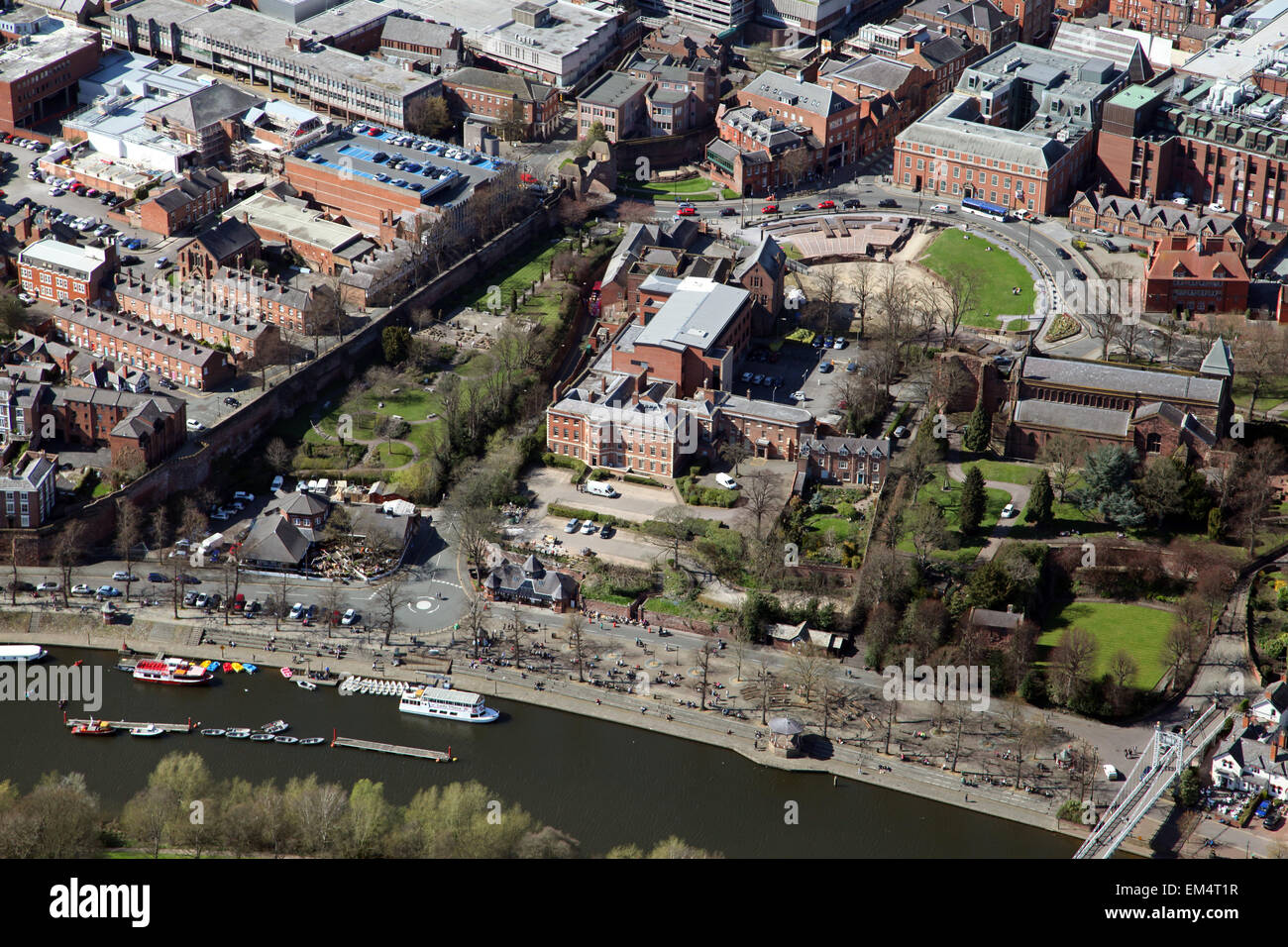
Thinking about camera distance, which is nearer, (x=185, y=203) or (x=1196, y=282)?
(x=1196, y=282)

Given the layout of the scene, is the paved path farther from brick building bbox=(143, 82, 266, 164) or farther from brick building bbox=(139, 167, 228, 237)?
brick building bbox=(143, 82, 266, 164)

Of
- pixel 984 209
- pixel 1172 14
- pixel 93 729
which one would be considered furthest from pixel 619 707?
pixel 1172 14

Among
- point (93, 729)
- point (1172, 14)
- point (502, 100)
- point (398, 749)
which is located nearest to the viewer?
point (398, 749)

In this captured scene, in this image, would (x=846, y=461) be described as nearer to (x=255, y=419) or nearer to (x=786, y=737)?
(x=786, y=737)

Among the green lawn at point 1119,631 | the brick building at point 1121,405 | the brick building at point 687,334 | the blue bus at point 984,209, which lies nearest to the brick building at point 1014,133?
the blue bus at point 984,209

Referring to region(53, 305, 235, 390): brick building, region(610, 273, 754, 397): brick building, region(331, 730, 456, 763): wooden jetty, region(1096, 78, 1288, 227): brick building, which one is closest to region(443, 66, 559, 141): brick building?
region(610, 273, 754, 397): brick building
